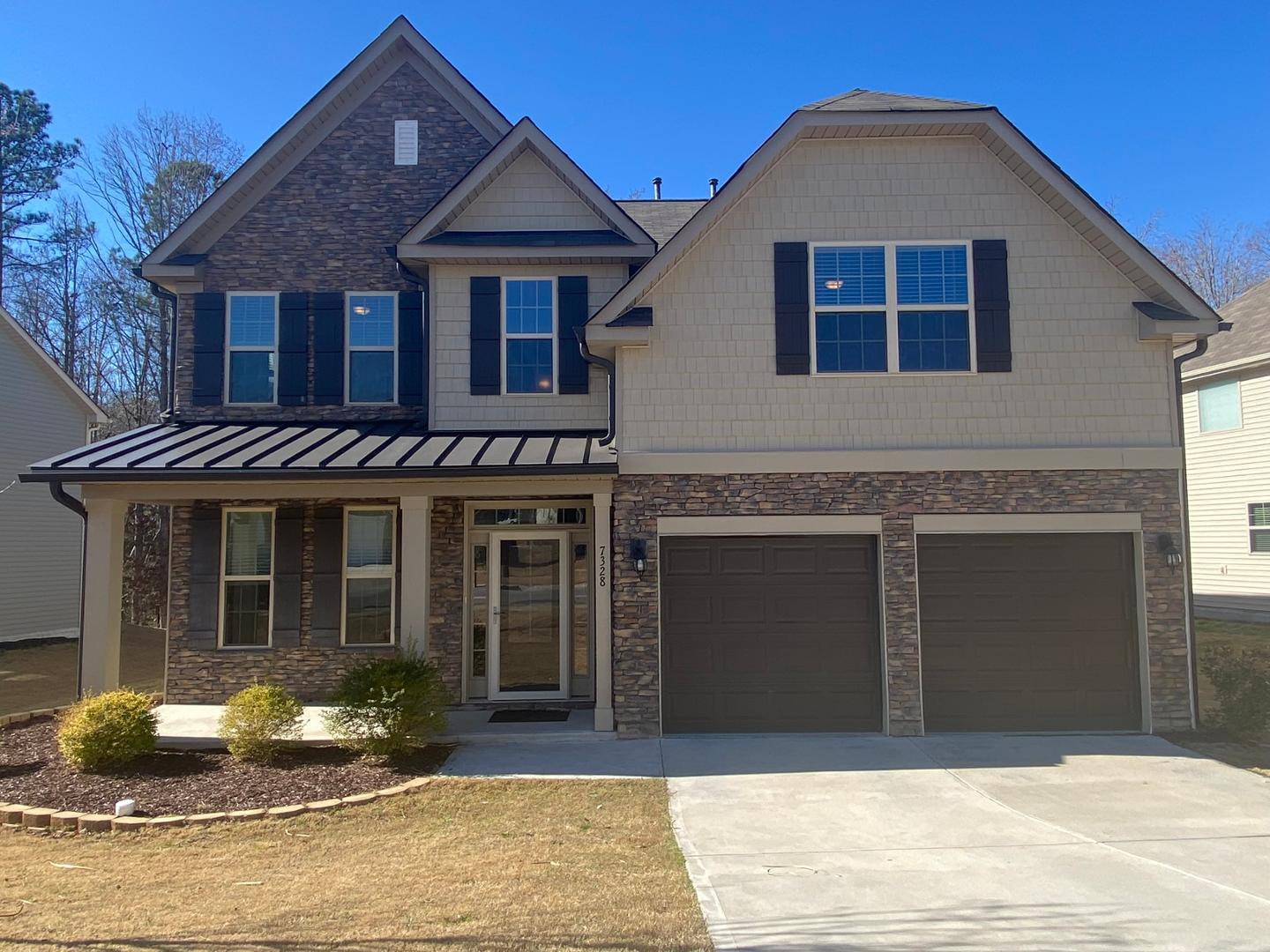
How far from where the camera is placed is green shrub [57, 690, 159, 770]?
7.88 metres

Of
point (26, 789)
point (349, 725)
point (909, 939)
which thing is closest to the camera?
point (909, 939)

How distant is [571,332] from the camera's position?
11.1 metres

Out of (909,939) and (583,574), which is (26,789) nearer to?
(583,574)

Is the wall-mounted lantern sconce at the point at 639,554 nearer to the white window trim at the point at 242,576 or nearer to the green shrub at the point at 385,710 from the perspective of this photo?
the green shrub at the point at 385,710

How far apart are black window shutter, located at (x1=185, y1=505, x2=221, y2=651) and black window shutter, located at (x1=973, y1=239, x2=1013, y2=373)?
32.7 feet

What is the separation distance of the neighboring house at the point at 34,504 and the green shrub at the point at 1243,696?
67.2 ft

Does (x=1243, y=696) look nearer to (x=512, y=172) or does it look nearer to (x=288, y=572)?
(x=512, y=172)

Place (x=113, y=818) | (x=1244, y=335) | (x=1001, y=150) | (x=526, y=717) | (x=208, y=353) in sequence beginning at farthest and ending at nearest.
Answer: (x=1244, y=335), (x=208, y=353), (x=526, y=717), (x=1001, y=150), (x=113, y=818)

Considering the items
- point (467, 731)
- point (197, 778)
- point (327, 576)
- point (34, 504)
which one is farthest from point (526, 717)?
point (34, 504)

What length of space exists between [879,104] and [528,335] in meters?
5.16

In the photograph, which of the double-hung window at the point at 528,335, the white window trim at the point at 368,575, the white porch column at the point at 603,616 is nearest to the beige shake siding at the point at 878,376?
the white porch column at the point at 603,616

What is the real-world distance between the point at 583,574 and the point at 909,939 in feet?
22.8

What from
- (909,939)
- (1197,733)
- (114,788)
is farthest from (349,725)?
(1197,733)

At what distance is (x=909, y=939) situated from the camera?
4578 millimetres
